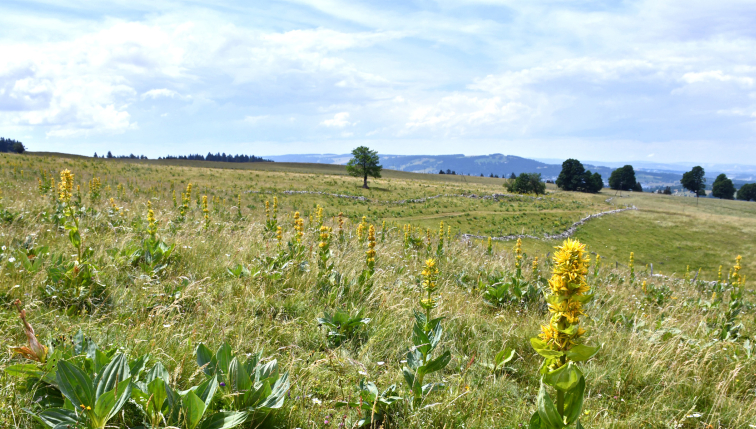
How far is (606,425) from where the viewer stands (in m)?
2.67

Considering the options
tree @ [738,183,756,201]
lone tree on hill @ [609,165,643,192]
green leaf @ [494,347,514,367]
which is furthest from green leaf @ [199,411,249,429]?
tree @ [738,183,756,201]

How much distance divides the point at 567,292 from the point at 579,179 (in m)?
125

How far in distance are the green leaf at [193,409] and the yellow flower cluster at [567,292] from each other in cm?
193

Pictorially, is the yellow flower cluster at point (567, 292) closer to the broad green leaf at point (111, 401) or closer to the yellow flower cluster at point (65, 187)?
the broad green leaf at point (111, 401)

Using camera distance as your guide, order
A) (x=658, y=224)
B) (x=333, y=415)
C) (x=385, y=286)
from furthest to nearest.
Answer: (x=658, y=224), (x=385, y=286), (x=333, y=415)

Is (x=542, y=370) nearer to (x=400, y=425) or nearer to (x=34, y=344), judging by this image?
(x=400, y=425)

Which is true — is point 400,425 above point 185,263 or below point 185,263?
below

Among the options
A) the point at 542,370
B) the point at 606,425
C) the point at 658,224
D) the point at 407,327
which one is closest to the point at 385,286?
the point at 407,327

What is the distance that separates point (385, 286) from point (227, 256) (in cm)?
254

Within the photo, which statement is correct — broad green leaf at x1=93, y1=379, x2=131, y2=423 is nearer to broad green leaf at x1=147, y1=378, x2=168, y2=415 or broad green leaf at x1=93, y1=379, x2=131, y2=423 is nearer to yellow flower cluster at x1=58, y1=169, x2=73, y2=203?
broad green leaf at x1=147, y1=378, x2=168, y2=415

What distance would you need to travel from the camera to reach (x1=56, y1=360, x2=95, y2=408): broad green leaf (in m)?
2.16

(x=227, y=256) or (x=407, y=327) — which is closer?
(x=407, y=327)

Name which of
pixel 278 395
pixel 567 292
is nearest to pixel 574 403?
pixel 567 292

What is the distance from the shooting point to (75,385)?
7.25 ft
